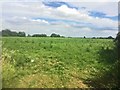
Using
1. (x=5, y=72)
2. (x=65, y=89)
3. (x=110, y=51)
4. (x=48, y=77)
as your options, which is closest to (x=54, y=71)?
(x=48, y=77)

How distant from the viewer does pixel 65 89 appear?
505 inches

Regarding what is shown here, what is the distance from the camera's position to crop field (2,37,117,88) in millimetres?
12797

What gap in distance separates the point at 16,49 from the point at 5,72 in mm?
6022

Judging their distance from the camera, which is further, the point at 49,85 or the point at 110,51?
the point at 110,51

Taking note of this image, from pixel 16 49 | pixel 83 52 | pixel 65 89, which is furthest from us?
pixel 83 52

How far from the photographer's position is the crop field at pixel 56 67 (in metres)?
12.8

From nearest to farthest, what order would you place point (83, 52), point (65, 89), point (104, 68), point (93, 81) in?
point (65, 89) → point (93, 81) → point (104, 68) → point (83, 52)

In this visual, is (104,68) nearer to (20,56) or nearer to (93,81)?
(93,81)

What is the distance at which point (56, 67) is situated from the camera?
1498 centimetres

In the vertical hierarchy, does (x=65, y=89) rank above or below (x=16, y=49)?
below

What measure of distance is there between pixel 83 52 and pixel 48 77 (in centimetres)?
516

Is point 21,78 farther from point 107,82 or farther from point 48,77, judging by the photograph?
point 107,82

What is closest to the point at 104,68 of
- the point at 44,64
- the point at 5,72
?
the point at 44,64

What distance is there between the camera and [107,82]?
1300 cm
